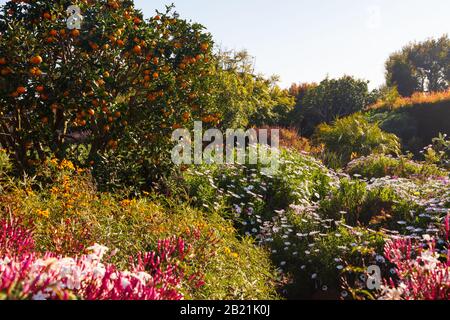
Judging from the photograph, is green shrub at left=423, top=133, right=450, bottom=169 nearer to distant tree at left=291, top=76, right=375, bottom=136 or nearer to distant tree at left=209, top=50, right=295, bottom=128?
distant tree at left=209, top=50, right=295, bottom=128

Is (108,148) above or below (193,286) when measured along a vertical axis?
above

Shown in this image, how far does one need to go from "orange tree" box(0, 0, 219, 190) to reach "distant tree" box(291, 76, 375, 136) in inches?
513

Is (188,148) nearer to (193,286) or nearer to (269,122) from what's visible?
(193,286)

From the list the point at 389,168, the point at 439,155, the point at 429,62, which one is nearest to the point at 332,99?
the point at 439,155

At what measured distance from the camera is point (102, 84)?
661 centimetres

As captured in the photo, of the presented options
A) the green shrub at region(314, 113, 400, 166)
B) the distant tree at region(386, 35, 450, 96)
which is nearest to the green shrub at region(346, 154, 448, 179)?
the green shrub at region(314, 113, 400, 166)

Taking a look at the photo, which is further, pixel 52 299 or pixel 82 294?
pixel 82 294

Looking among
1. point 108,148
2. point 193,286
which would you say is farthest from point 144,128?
point 193,286

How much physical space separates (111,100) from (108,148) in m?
0.92

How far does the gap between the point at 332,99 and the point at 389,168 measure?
11.0m

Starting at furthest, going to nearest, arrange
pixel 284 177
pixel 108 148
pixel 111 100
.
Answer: pixel 284 177 < pixel 108 148 < pixel 111 100

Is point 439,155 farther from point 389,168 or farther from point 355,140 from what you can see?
point 355,140
